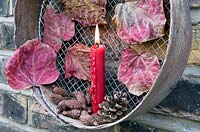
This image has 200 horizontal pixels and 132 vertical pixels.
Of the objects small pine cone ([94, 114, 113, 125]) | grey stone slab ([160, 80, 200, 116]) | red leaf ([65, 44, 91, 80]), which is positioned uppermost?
red leaf ([65, 44, 91, 80])

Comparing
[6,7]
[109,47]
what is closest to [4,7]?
[6,7]

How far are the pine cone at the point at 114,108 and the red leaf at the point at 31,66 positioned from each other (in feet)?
0.47

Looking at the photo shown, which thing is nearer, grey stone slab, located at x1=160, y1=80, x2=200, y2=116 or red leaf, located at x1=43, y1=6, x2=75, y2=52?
grey stone slab, located at x1=160, y1=80, x2=200, y2=116

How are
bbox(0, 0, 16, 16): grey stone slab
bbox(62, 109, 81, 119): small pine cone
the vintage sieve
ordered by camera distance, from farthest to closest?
bbox(0, 0, 16, 16): grey stone slab
bbox(62, 109, 81, 119): small pine cone
the vintage sieve

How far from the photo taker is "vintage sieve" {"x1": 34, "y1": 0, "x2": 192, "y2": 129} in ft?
1.51

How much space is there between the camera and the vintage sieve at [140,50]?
0.46 m

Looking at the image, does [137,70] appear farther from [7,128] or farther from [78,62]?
[7,128]

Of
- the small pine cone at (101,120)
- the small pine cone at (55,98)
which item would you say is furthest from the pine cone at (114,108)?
the small pine cone at (55,98)

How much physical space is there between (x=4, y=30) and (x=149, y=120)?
0.38 metres

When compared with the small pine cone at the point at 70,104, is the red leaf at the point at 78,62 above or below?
above

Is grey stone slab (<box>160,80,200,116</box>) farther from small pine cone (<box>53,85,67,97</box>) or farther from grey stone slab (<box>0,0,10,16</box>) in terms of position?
grey stone slab (<box>0,0,10,16</box>)

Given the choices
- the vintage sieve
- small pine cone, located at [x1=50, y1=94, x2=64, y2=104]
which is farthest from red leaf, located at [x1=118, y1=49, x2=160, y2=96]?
small pine cone, located at [x1=50, y1=94, x2=64, y2=104]

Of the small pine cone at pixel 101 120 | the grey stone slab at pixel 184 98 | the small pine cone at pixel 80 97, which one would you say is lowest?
the small pine cone at pixel 101 120

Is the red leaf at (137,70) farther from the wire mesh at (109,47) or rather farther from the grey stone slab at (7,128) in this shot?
the grey stone slab at (7,128)
